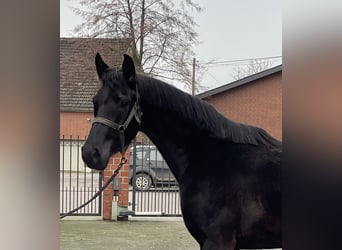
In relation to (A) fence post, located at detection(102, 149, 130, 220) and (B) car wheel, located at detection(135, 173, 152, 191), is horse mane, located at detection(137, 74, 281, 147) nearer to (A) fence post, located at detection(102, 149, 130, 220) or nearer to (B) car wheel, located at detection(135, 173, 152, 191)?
(A) fence post, located at detection(102, 149, 130, 220)

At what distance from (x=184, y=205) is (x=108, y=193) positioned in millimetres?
987

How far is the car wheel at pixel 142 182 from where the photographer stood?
2.21 meters

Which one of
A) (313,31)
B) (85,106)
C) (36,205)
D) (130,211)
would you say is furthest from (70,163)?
(313,31)

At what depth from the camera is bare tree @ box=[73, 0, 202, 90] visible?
1.32 meters

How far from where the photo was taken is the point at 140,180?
2248mm

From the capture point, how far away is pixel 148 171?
2.17 metres

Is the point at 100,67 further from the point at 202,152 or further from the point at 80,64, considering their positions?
the point at 202,152

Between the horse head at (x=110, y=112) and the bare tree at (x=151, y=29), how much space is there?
0.18 metres

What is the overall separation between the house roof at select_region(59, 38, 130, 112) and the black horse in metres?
0.16

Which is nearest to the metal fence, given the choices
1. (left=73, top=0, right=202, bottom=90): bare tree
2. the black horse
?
the black horse

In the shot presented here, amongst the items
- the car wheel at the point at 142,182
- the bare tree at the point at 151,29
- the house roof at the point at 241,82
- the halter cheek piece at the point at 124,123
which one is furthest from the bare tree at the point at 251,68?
the car wheel at the point at 142,182

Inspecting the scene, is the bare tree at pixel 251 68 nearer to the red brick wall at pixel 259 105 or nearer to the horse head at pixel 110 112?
the red brick wall at pixel 259 105

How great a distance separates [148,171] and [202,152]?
3.05 feet

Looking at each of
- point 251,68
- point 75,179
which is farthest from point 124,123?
point 75,179
